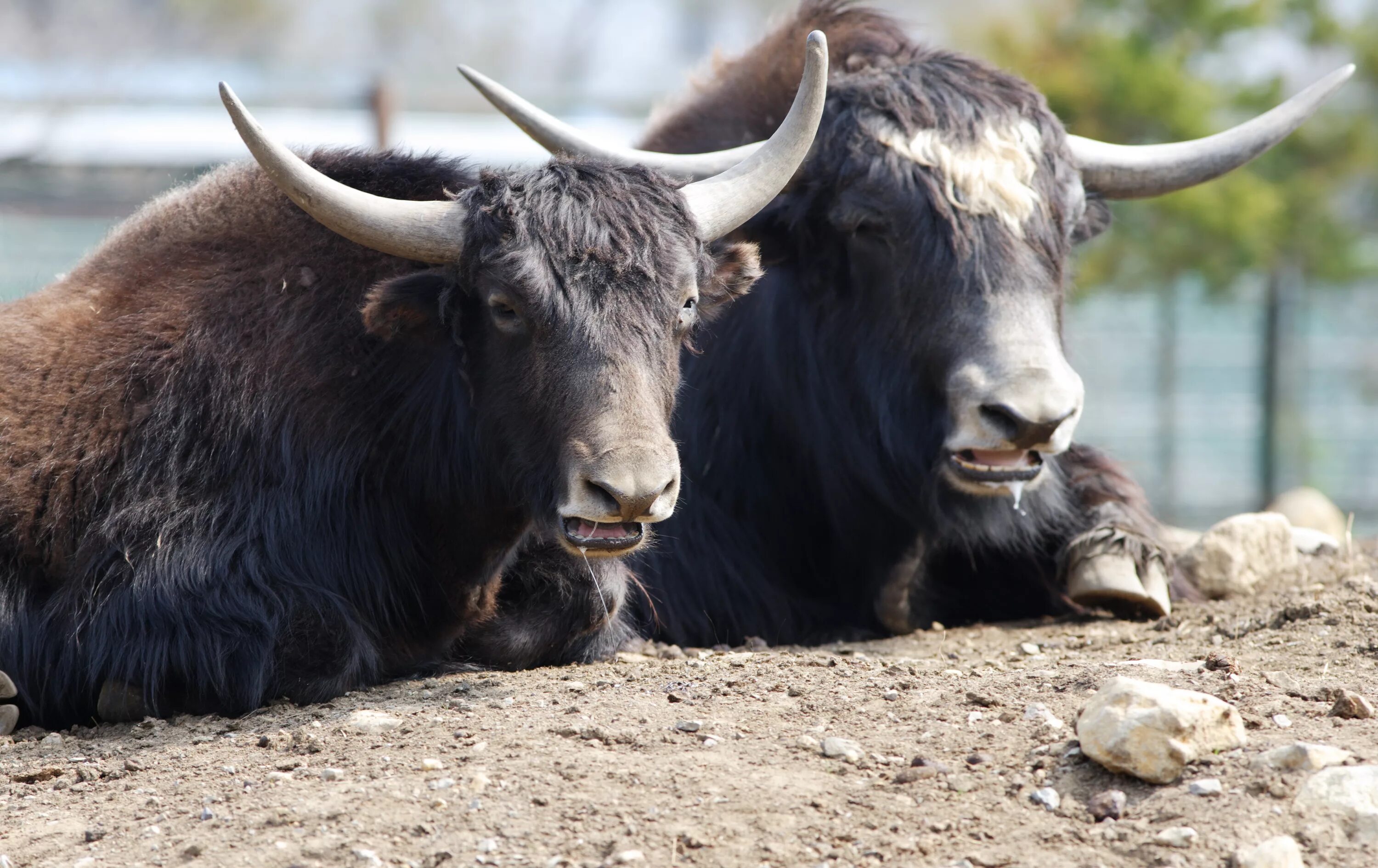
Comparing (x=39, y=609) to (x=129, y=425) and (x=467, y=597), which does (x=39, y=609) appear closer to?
(x=129, y=425)

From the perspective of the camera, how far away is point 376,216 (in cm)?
424

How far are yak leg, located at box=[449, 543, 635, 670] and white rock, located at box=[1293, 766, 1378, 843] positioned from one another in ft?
7.42

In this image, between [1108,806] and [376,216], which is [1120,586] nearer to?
[1108,806]

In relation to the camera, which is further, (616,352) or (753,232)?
(753,232)

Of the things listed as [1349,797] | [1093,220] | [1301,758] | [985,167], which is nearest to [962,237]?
[985,167]

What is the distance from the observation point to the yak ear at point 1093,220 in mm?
5938

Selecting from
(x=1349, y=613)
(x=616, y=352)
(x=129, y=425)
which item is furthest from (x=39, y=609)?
(x=1349, y=613)

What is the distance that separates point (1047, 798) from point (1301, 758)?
49 centimetres

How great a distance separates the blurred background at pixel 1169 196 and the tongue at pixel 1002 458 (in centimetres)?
818

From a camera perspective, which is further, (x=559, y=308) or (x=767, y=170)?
(x=767, y=170)

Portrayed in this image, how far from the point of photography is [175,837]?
10.2ft

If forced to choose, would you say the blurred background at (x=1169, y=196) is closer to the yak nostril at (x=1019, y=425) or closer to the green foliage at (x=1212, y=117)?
the green foliage at (x=1212, y=117)

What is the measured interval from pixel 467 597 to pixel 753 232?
1844 millimetres

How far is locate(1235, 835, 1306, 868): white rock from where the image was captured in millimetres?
2680
